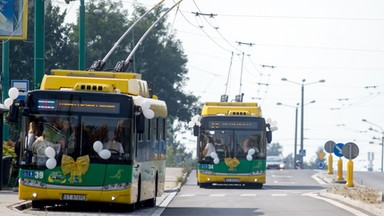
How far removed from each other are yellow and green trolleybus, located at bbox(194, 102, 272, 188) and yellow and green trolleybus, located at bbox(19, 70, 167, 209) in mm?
17187

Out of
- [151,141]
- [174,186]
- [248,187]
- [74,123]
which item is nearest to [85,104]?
A: [74,123]

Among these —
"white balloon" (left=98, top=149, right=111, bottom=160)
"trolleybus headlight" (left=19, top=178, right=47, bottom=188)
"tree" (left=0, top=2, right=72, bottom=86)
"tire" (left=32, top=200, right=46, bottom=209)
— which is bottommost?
"tire" (left=32, top=200, right=46, bottom=209)

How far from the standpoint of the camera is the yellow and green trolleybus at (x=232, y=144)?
4244cm

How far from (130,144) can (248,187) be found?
21.7 meters

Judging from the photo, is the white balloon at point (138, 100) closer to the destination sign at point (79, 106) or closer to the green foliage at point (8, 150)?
the destination sign at point (79, 106)

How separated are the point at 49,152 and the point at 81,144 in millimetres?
664

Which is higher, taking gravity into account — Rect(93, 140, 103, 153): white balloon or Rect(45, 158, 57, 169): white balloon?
Rect(93, 140, 103, 153): white balloon

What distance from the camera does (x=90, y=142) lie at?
2472cm

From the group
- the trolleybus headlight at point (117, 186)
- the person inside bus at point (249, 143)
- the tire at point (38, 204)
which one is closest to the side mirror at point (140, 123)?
the trolleybus headlight at point (117, 186)

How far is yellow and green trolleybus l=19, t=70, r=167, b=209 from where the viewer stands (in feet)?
80.8

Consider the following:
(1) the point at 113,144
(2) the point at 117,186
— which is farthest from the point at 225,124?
(2) the point at 117,186

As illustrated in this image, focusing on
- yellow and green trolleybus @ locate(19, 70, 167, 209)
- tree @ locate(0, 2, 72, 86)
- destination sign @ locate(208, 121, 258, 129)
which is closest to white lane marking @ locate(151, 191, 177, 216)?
yellow and green trolleybus @ locate(19, 70, 167, 209)

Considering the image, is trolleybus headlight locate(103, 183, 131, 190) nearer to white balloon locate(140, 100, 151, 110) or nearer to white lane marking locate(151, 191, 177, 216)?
white lane marking locate(151, 191, 177, 216)

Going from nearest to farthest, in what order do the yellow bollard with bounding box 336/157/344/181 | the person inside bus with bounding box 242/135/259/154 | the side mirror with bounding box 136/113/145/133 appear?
the side mirror with bounding box 136/113/145/133, the person inside bus with bounding box 242/135/259/154, the yellow bollard with bounding box 336/157/344/181
